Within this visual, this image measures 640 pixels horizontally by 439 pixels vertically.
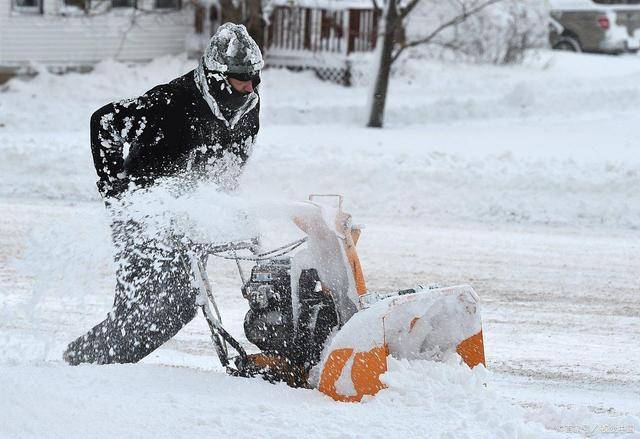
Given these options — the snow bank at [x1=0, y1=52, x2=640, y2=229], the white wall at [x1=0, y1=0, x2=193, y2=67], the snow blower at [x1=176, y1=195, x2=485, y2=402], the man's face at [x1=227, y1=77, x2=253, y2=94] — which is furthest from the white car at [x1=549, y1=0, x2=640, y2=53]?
the snow blower at [x1=176, y1=195, x2=485, y2=402]

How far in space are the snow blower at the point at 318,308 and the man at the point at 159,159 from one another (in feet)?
0.82

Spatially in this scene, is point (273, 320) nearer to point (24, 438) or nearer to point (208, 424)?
point (208, 424)

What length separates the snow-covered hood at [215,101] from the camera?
5.14 metres

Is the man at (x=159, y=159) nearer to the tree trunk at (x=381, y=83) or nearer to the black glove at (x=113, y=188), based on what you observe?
the black glove at (x=113, y=188)

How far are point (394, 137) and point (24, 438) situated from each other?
38.5ft

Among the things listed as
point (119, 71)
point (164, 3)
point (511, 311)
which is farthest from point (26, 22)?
point (511, 311)

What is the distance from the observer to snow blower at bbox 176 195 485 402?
16.1 ft

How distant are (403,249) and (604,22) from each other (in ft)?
58.1

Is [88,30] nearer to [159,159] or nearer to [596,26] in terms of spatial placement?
[596,26]

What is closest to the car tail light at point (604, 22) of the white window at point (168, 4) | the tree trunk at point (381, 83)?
the white window at point (168, 4)

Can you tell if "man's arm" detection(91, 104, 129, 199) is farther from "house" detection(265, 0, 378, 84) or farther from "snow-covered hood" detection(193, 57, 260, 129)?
"house" detection(265, 0, 378, 84)

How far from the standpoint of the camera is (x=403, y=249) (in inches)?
358

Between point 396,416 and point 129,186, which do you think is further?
point 129,186

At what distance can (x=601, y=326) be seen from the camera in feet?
23.3
